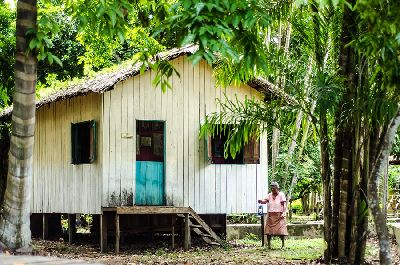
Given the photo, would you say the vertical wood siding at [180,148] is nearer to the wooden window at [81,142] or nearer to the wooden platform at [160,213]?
the wooden platform at [160,213]

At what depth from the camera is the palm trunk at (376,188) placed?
908cm

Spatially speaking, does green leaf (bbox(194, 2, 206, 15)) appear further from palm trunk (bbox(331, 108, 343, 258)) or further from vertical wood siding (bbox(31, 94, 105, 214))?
vertical wood siding (bbox(31, 94, 105, 214))

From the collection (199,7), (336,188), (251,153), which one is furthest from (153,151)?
(199,7)

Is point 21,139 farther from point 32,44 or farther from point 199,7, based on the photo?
point 199,7

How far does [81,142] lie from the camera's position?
16.0m

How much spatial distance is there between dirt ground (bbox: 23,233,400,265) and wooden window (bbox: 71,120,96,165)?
6.53 ft

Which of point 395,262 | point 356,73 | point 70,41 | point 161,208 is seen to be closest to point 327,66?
point 356,73

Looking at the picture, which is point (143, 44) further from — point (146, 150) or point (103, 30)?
point (103, 30)

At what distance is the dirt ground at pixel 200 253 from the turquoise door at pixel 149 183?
1.09m

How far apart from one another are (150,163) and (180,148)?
73cm

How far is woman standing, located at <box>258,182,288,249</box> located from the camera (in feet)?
48.6

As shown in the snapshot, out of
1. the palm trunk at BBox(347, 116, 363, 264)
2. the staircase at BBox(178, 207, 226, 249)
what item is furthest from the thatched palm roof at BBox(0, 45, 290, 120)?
the staircase at BBox(178, 207, 226, 249)

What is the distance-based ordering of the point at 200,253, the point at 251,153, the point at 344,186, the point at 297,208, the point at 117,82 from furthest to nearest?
the point at 297,208
the point at 251,153
the point at 200,253
the point at 117,82
the point at 344,186

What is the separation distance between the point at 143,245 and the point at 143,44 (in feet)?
15.3
